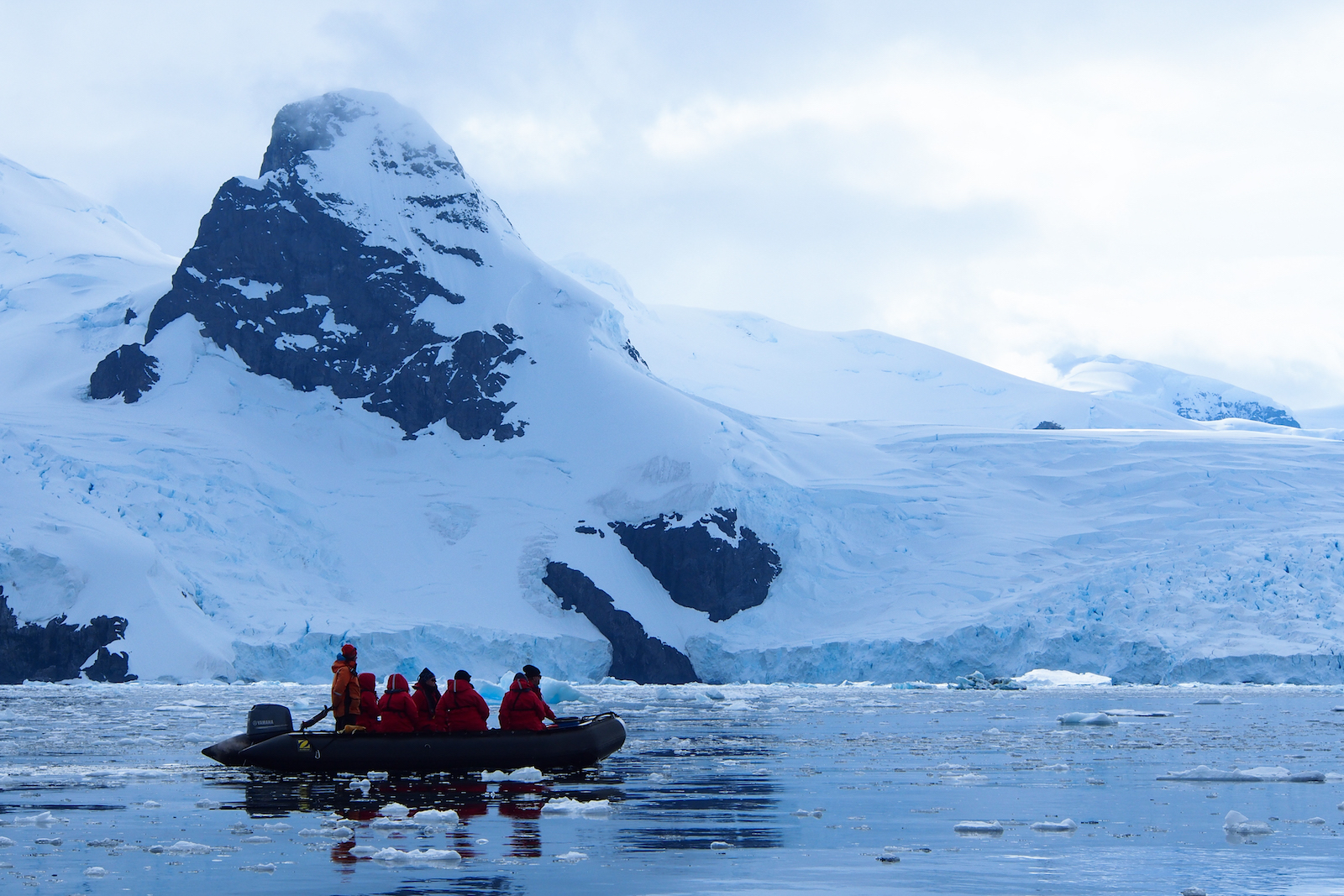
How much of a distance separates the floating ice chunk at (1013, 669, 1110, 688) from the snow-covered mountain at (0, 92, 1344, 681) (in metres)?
2.17

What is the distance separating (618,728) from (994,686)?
40.3 metres

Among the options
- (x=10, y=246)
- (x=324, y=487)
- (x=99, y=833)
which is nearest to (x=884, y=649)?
(x=324, y=487)

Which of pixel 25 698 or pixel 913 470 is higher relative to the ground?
pixel 913 470

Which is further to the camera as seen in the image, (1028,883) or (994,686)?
(994,686)

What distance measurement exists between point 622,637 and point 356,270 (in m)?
37.2

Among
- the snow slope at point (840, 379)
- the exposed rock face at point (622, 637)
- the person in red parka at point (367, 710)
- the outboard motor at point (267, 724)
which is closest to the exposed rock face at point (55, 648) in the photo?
the exposed rock face at point (622, 637)

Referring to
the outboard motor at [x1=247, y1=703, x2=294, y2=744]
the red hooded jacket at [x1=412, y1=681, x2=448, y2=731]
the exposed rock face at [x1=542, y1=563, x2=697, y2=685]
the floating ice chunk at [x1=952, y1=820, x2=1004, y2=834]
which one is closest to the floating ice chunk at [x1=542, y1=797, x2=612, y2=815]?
the floating ice chunk at [x1=952, y1=820, x2=1004, y2=834]

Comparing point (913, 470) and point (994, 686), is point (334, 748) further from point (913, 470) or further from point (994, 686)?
point (913, 470)

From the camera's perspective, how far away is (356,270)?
95.0 m

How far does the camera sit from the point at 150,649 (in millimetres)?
55469

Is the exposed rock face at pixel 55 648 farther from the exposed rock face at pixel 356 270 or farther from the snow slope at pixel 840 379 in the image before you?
the snow slope at pixel 840 379

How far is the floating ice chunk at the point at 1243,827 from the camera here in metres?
11.7

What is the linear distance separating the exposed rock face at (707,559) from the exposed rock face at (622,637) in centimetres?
476

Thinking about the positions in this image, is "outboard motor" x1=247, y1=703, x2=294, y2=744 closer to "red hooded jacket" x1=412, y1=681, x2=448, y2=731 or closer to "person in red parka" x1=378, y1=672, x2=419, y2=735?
"person in red parka" x1=378, y1=672, x2=419, y2=735
